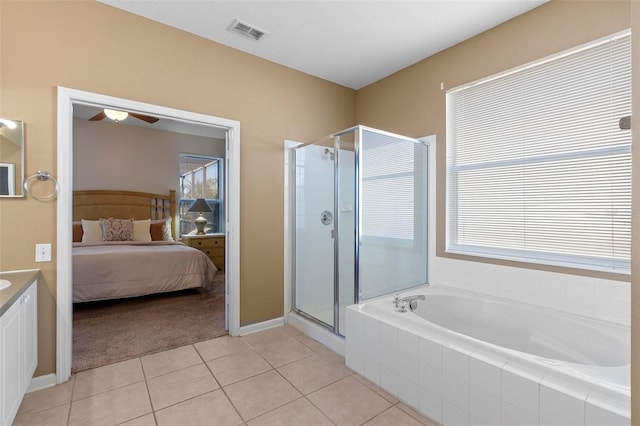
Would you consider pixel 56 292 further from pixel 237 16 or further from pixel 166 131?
pixel 166 131

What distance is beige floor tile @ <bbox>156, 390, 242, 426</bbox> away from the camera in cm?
181

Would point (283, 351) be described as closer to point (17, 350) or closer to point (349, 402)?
point (349, 402)

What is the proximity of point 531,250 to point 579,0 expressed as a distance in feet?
5.83

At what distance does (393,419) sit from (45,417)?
2028mm

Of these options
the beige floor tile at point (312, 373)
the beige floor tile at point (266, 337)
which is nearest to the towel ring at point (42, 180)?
the beige floor tile at point (266, 337)

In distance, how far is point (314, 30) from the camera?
2.69 metres

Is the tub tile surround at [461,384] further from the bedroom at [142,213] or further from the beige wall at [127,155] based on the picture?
the beige wall at [127,155]

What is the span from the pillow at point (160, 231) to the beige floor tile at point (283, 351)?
11.8 ft

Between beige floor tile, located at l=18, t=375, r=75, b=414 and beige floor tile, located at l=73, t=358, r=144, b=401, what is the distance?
0.15 ft

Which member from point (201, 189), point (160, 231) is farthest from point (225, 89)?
point (201, 189)

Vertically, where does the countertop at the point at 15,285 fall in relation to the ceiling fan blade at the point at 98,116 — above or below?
below

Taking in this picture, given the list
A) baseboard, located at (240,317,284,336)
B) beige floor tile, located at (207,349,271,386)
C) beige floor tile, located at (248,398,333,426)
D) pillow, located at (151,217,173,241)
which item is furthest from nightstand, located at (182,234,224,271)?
beige floor tile, located at (248,398,333,426)

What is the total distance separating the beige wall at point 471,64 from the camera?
2.12 metres

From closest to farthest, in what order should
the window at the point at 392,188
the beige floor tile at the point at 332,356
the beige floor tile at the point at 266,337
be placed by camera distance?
the beige floor tile at the point at 332,356 < the window at the point at 392,188 < the beige floor tile at the point at 266,337
